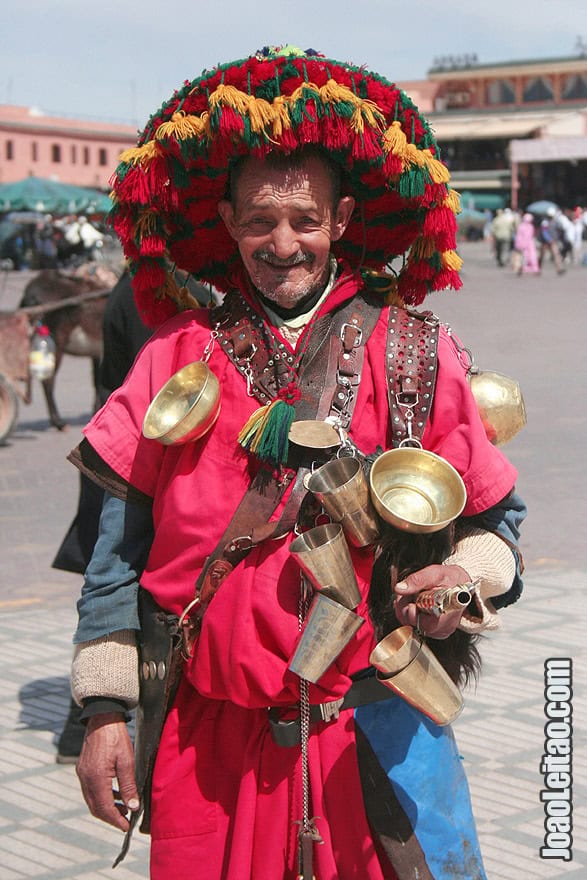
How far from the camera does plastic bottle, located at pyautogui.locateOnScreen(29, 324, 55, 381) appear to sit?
37.1ft

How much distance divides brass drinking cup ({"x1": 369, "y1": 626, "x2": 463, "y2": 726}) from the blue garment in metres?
0.15

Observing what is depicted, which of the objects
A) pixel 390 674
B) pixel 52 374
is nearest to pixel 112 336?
pixel 390 674

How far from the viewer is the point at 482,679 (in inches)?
211

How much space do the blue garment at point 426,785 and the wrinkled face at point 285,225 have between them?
31.0 inches

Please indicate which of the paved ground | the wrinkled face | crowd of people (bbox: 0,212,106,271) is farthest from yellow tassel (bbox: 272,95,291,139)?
crowd of people (bbox: 0,212,106,271)

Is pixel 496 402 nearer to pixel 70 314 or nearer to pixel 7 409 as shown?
pixel 7 409

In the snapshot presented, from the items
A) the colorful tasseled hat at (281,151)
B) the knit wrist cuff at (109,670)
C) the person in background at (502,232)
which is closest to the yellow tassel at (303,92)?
the colorful tasseled hat at (281,151)

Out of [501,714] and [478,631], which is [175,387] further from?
[501,714]

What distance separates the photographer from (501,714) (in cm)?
495

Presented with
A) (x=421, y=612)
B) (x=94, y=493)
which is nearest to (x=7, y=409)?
(x=94, y=493)

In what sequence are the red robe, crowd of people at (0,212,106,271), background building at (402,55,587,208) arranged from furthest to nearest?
background building at (402,55,587,208) → crowd of people at (0,212,106,271) → the red robe

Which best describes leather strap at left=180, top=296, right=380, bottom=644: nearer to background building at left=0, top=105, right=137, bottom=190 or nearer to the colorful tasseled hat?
the colorful tasseled hat

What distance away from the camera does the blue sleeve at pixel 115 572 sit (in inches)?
97.1

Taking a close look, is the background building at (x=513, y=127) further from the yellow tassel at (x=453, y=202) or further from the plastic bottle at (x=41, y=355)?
the yellow tassel at (x=453, y=202)
